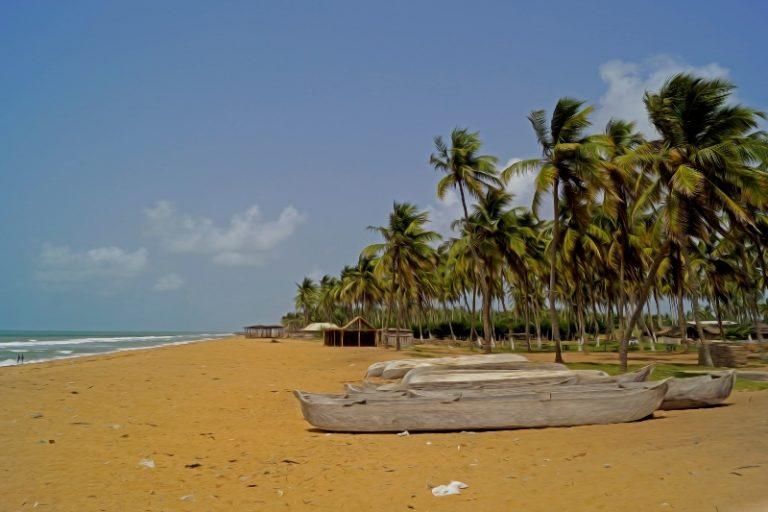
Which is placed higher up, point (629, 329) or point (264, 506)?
point (629, 329)

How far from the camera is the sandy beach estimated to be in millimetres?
6195

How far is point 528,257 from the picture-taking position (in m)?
38.1

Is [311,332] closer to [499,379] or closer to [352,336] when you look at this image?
[352,336]

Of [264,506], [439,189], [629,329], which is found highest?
[439,189]

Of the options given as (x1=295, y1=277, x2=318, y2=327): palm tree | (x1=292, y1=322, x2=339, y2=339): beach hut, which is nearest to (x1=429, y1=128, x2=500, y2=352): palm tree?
(x1=292, y1=322, x2=339, y2=339): beach hut

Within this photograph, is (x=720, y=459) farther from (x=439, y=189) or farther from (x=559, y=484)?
(x=439, y=189)

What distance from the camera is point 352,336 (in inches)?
1804

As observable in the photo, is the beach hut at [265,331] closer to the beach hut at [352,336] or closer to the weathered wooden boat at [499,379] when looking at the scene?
the beach hut at [352,336]

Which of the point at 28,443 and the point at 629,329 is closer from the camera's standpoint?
the point at 28,443

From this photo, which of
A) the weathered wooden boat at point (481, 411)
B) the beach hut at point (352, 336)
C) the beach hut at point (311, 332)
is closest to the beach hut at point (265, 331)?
the beach hut at point (311, 332)

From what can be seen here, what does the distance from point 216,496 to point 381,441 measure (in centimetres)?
356

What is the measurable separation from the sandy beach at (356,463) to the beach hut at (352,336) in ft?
105

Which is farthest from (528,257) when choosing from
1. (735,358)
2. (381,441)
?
(381,441)

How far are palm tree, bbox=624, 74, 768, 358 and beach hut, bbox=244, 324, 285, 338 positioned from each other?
57975 mm
